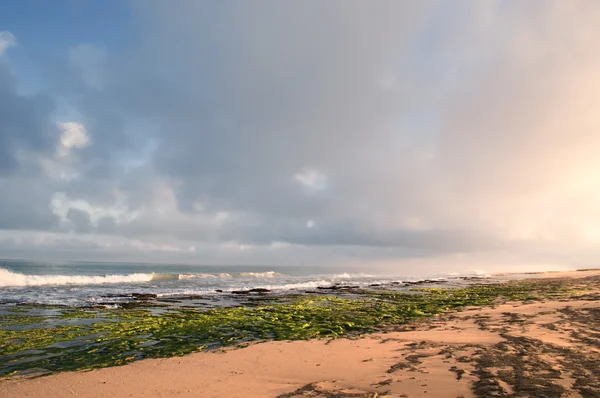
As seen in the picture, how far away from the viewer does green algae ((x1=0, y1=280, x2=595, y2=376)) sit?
10.2m

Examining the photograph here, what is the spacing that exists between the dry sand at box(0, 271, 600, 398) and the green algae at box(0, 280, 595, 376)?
1.21 m

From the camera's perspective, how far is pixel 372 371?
806cm

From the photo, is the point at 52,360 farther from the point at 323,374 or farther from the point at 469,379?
the point at 469,379

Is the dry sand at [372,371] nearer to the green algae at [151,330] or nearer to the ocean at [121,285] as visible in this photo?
the green algae at [151,330]

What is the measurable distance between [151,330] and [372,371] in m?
10.1

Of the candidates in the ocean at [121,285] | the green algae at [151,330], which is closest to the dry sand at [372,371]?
the green algae at [151,330]

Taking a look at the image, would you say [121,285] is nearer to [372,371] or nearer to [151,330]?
[151,330]

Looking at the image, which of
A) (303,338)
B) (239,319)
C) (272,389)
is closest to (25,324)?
(239,319)

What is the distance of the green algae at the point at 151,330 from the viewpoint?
10.2 metres

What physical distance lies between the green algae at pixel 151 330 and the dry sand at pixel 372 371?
3.98ft

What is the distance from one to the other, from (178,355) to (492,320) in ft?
41.7

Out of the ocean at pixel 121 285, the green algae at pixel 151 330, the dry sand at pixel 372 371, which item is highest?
the dry sand at pixel 372 371

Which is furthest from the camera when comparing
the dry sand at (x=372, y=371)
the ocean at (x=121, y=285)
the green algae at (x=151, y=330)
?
the ocean at (x=121, y=285)

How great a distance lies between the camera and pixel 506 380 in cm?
675
